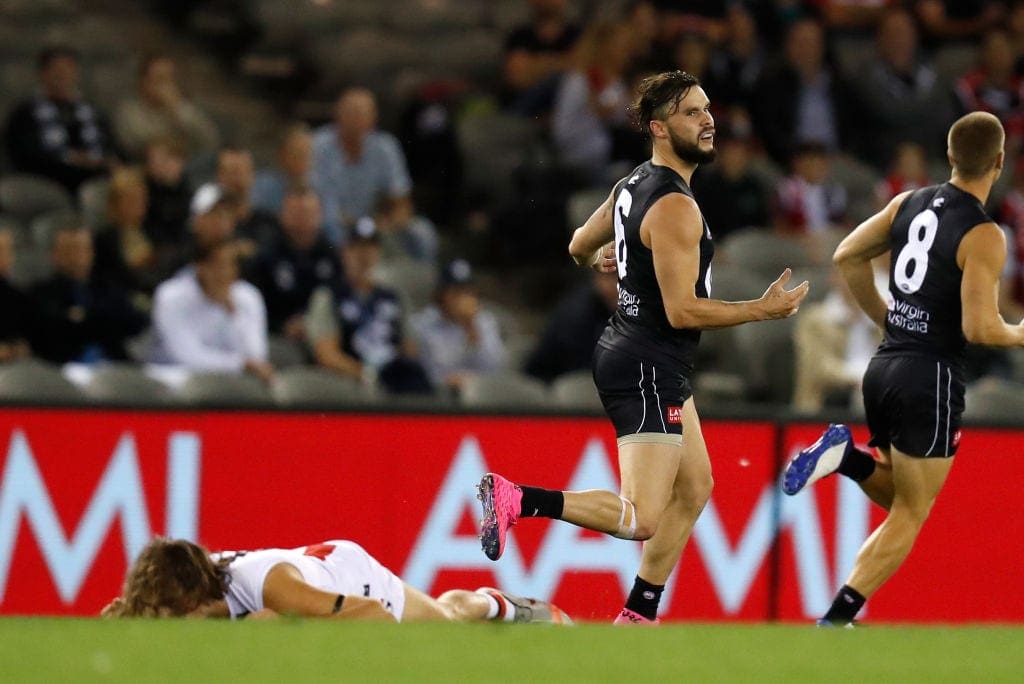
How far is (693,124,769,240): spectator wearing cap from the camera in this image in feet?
44.0

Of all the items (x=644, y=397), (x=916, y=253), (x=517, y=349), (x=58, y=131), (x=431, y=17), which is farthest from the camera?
(x=431, y=17)

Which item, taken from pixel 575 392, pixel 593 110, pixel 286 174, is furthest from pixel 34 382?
pixel 593 110

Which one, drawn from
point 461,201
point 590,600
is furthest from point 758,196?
point 590,600

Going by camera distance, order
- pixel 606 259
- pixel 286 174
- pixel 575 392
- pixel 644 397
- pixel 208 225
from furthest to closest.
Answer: pixel 286 174 < pixel 208 225 < pixel 575 392 < pixel 606 259 < pixel 644 397

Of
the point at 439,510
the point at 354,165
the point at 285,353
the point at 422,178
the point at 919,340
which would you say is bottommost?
the point at 439,510

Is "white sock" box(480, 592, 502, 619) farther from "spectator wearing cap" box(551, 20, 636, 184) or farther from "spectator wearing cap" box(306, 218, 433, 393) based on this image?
"spectator wearing cap" box(551, 20, 636, 184)

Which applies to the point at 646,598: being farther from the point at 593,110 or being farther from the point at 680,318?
the point at 593,110

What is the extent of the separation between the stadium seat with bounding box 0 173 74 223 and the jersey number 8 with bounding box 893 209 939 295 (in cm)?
666

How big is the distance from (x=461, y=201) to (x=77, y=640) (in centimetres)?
832

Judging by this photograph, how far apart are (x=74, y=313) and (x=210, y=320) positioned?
2.78ft

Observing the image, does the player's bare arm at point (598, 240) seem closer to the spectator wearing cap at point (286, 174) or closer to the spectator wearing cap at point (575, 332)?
the spectator wearing cap at point (575, 332)

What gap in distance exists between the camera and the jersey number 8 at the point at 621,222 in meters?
7.56

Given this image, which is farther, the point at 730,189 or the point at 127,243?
the point at 730,189

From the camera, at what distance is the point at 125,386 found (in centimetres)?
1051
